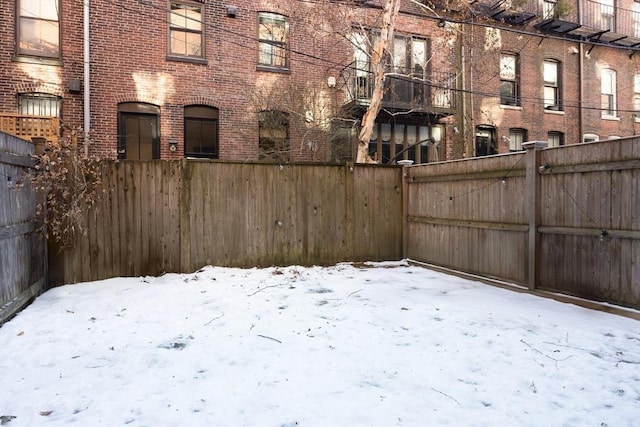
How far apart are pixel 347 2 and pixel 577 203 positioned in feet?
31.6

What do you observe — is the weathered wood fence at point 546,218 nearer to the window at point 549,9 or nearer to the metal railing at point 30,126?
the metal railing at point 30,126

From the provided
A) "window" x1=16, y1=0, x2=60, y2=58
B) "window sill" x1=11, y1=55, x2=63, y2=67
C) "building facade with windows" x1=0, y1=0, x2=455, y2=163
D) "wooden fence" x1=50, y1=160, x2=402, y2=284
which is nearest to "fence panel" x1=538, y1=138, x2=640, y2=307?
"wooden fence" x1=50, y1=160, x2=402, y2=284

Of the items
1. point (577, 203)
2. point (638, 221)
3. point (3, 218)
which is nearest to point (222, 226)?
point (3, 218)

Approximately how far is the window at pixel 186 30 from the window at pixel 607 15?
14916 mm

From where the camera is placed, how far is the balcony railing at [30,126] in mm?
7637

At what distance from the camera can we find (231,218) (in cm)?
752

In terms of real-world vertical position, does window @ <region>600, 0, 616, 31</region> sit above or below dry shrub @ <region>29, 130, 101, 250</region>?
above

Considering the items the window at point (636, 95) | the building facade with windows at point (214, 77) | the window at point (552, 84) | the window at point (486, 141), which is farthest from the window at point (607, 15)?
the building facade with windows at point (214, 77)

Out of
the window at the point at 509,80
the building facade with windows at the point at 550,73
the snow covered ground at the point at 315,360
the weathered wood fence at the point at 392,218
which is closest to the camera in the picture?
the snow covered ground at the point at 315,360

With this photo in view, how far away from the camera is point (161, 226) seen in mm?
7059

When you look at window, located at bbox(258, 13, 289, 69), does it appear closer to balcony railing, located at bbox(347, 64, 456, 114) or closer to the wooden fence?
balcony railing, located at bbox(347, 64, 456, 114)

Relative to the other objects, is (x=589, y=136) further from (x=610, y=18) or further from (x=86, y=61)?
(x=86, y=61)

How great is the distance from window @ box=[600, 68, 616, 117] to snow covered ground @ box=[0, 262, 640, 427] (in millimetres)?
14620

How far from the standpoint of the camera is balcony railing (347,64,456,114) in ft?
40.6
